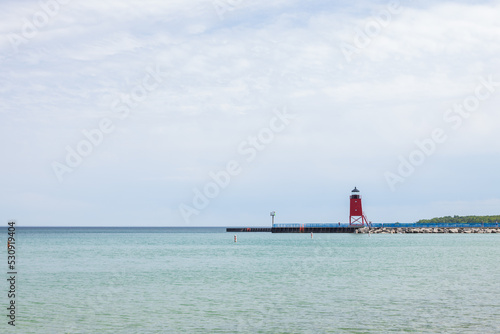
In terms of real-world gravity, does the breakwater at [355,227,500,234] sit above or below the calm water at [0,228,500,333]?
above

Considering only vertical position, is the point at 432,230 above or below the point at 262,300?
above

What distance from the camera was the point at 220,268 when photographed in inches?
1880

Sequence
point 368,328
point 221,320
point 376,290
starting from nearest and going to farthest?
point 368,328 → point 221,320 → point 376,290

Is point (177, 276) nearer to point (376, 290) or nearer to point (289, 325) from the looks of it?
point (376, 290)

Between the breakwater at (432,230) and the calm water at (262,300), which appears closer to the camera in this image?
the calm water at (262,300)

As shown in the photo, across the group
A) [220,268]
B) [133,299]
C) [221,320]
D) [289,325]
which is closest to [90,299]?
[133,299]

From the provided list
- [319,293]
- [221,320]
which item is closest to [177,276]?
[319,293]

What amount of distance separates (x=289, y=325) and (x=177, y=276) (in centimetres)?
2027

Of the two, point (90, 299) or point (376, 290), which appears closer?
point (90, 299)

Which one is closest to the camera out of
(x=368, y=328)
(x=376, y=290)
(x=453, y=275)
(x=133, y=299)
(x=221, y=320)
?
(x=368, y=328)

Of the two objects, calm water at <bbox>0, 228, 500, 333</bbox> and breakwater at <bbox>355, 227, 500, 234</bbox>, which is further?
breakwater at <bbox>355, 227, 500, 234</bbox>

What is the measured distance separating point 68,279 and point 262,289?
1550 centimetres

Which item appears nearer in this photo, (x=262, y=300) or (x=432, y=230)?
(x=262, y=300)

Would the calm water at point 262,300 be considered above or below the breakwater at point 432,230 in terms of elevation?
below
